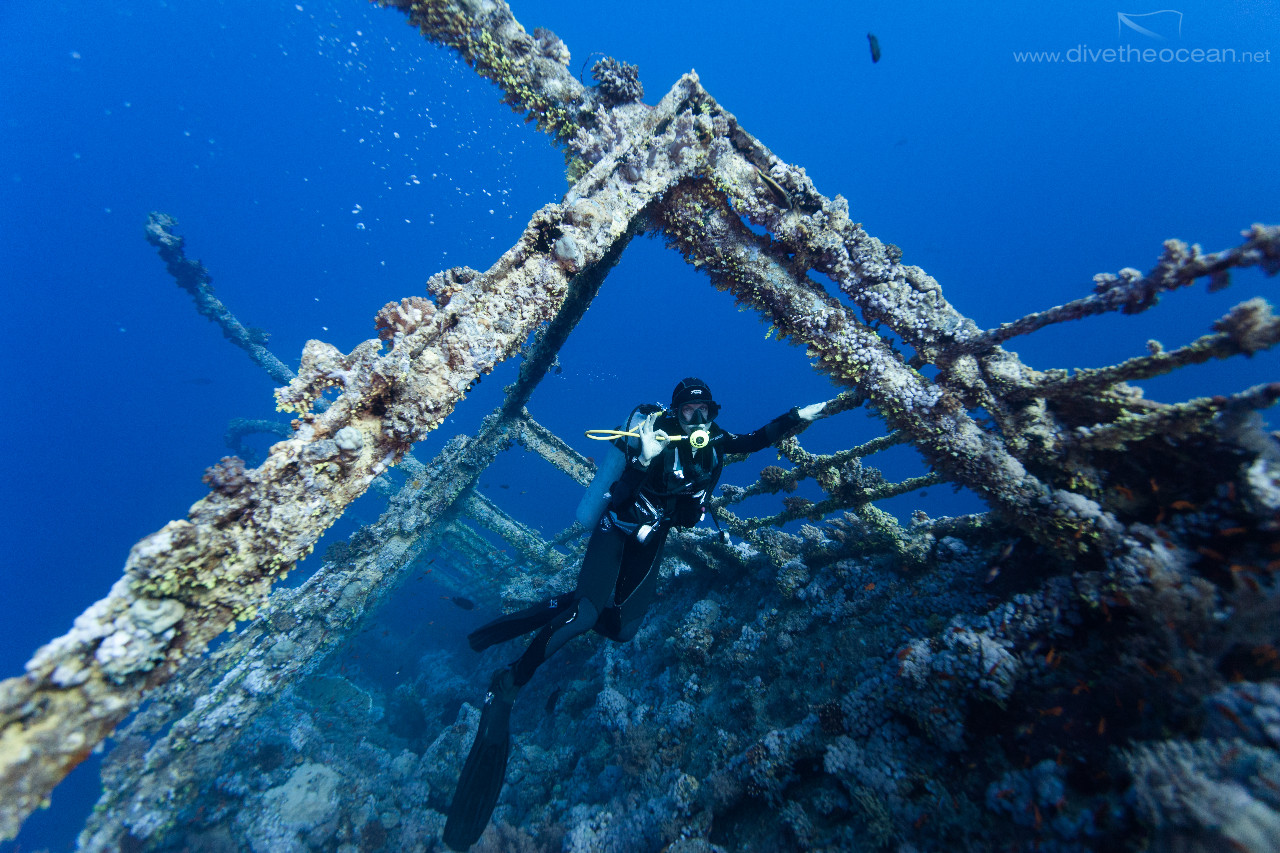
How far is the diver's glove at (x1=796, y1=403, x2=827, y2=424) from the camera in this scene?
4.51 metres

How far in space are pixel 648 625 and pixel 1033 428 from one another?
5804mm

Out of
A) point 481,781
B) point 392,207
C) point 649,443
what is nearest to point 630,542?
point 649,443

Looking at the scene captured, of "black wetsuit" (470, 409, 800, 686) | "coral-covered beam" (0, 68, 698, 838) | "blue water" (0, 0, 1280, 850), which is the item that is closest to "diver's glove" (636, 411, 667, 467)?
"black wetsuit" (470, 409, 800, 686)

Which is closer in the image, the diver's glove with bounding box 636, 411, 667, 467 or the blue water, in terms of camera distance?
the diver's glove with bounding box 636, 411, 667, 467

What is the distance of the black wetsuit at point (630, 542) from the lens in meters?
5.09

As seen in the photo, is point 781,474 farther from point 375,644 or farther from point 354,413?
point 375,644

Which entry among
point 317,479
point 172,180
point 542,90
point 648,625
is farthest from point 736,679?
point 172,180

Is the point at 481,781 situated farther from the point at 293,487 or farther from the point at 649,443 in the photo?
the point at 293,487

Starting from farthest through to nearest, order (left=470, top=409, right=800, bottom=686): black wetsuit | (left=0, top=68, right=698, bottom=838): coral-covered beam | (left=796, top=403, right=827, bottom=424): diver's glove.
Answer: (left=470, top=409, right=800, bottom=686): black wetsuit
(left=796, top=403, right=827, bottom=424): diver's glove
(left=0, top=68, right=698, bottom=838): coral-covered beam

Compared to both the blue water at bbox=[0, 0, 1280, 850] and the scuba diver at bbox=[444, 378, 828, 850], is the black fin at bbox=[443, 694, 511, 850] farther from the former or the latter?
the blue water at bbox=[0, 0, 1280, 850]

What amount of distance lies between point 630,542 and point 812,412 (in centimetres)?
267

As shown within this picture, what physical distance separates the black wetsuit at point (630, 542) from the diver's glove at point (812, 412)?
111 millimetres

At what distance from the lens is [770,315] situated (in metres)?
4.20

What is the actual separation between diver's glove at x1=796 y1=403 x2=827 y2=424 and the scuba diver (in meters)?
0.02
